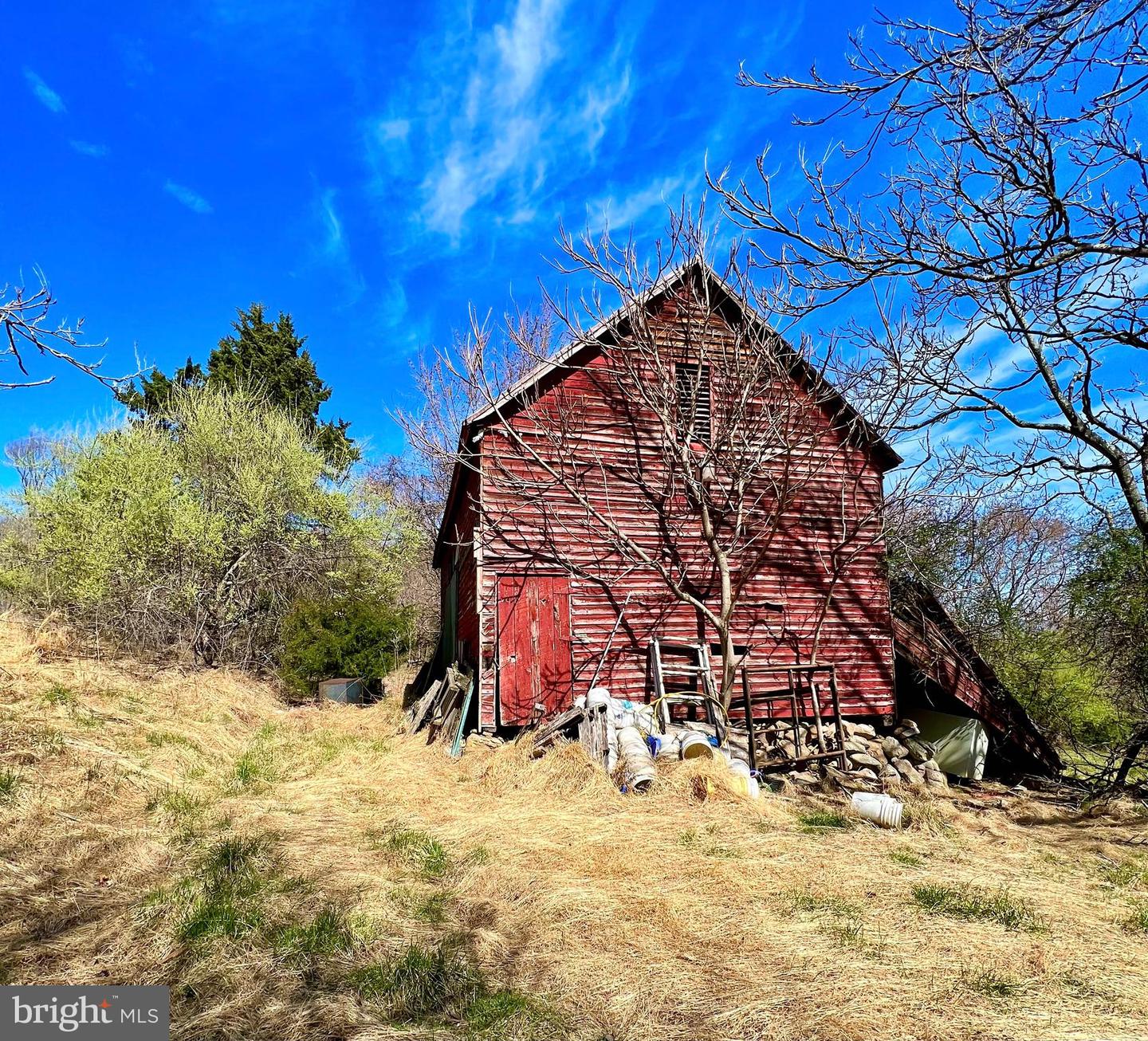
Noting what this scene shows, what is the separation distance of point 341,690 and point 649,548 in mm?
8749

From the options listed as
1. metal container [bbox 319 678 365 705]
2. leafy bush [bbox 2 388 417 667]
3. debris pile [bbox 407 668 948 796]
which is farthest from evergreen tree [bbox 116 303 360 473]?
debris pile [bbox 407 668 948 796]

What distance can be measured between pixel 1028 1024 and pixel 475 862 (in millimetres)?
3954

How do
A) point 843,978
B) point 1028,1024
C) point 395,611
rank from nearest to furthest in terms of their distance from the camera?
point 1028,1024, point 843,978, point 395,611

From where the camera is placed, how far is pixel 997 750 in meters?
12.4

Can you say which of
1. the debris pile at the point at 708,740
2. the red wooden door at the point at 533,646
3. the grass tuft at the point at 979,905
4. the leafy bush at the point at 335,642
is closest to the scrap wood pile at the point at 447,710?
the debris pile at the point at 708,740

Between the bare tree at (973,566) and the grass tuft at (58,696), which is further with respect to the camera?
the bare tree at (973,566)

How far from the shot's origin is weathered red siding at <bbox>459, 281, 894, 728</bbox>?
1142cm

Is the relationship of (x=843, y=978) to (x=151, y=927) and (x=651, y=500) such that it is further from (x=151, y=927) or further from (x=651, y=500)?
(x=651, y=500)

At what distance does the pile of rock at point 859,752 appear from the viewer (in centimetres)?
1020

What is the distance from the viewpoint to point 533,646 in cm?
1117

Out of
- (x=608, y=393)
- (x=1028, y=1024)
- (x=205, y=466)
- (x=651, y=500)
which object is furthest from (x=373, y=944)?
(x=205, y=466)

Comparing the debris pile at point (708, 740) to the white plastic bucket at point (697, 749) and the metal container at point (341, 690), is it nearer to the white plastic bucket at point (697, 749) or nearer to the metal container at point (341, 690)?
the white plastic bucket at point (697, 749)

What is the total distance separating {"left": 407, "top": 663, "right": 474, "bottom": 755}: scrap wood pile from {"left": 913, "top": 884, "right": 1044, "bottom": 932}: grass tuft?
22.7 feet

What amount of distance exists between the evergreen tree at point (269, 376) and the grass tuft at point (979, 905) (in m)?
22.7
